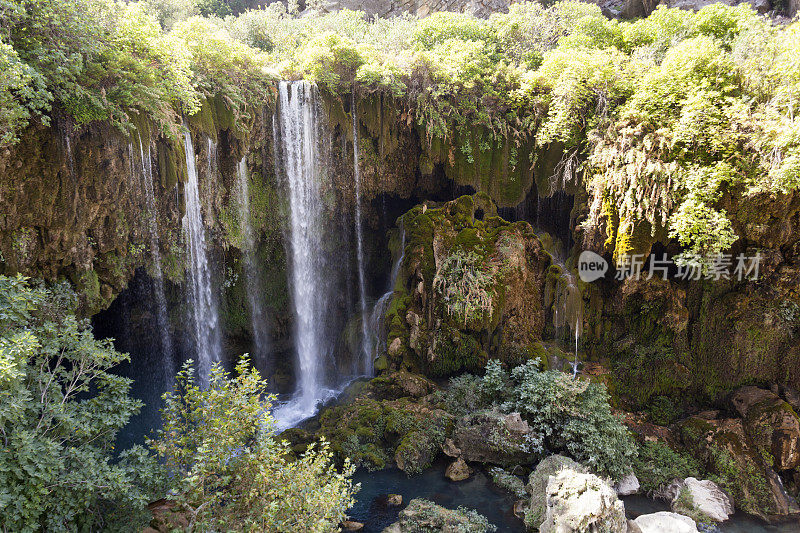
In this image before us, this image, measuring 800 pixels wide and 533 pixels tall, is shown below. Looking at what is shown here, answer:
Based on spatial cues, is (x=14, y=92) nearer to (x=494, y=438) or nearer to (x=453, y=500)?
(x=453, y=500)

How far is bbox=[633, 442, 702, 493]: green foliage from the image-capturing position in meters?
9.28

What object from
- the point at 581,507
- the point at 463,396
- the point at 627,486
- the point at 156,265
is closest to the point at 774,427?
the point at 627,486

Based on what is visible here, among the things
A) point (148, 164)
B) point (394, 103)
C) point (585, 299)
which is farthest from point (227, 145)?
point (585, 299)

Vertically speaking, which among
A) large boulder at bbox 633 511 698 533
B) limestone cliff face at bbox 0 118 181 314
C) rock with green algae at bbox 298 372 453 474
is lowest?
large boulder at bbox 633 511 698 533

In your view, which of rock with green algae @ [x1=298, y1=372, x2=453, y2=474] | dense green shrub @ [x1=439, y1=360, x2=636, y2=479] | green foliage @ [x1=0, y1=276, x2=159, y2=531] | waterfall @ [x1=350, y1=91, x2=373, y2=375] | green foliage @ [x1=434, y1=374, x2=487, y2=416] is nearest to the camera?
green foliage @ [x1=0, y1=276, x2=159, y2=531]

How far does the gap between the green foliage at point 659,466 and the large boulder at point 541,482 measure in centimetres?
200

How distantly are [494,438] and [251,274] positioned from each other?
28.4 ft

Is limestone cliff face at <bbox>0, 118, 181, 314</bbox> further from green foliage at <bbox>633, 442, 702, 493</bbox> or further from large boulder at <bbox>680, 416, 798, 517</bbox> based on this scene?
large boulder at <bbox>680, 416, 798, 517</bbox>

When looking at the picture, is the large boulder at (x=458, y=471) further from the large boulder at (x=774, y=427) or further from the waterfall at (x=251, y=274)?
the waterfall at (x=251, y=274)

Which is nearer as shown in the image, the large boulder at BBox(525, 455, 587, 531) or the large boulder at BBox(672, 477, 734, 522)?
the large boulder at BBox(525, 455, 587, 531)

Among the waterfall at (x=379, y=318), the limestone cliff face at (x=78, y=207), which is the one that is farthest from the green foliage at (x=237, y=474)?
the waterfall at (x=379, y=318)

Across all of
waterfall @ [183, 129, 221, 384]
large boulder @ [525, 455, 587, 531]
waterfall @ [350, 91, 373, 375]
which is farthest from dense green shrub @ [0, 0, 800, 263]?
large boulder @ [525, 455, 587, 531]

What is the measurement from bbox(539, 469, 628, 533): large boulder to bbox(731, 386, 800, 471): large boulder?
5229mm

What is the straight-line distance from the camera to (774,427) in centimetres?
985
